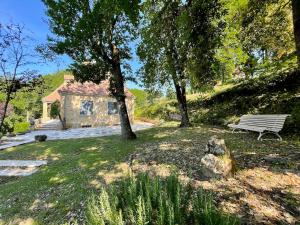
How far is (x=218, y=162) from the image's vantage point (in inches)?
200

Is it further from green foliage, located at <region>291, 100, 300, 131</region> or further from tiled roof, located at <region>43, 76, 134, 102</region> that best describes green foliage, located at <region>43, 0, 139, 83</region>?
tiled roof, located at <region>43, 76, 134, 102</region>

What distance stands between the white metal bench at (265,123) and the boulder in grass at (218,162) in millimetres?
4151

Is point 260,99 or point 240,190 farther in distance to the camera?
point 260,99

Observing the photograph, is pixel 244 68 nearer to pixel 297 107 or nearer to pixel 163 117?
pixel 297 107

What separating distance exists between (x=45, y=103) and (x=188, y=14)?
2653cm

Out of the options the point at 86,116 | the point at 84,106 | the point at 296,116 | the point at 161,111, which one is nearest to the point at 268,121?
the point at 296,116

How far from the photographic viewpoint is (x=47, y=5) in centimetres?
1112

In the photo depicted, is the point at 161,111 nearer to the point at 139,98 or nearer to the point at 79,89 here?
the point at 79,89

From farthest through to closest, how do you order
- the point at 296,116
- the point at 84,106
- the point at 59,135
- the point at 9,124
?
the point at 84,106 → the point at 9,124 → the point at 59,135 → the point at 296,116

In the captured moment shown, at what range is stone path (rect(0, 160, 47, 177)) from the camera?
863cm

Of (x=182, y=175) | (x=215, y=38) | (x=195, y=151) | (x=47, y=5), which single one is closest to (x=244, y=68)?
(x=215, y=38)

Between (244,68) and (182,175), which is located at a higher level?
(244,68)

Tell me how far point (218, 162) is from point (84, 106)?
22.7 metres

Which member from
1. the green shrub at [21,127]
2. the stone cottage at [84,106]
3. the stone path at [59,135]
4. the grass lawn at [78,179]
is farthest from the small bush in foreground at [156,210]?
the green shrub at [21,127]
